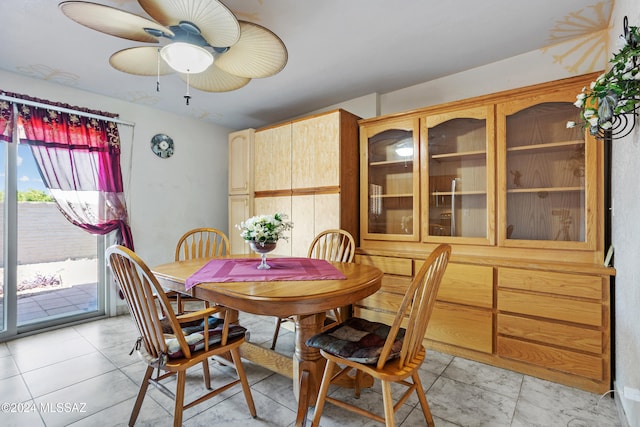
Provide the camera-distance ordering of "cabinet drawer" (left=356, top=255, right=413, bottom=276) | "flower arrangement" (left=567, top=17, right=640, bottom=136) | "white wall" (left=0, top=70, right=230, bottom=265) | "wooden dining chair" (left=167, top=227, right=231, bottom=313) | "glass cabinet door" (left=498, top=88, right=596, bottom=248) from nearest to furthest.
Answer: "flower arrangement" (left=567, top=17, right=640, bottom=136) < "glass cabinet door" (left=498, top=88, right=596, bottom=248) < "wooden dining chair" (left=167, top=227, right=231, bottom=313) < "cabinet drawer" (left=356, top=255, right=413, bottom=276) < "white wall" (left=0, top=70, right=230, bottom=265)

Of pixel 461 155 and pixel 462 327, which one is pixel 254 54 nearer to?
pixel 461 155

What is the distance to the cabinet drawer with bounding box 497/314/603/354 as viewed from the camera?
1869 mm

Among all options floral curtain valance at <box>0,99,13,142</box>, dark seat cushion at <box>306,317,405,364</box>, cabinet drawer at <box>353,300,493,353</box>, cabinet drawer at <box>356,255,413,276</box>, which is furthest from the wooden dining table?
floral curtain valance at <box>0,99,13,142</box>

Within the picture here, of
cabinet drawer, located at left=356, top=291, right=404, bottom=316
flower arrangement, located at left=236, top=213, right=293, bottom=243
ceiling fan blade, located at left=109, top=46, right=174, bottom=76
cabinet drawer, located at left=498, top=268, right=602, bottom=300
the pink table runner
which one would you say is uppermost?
ceiling fan blade, located at left=109, top=46, right=174, bottom=76

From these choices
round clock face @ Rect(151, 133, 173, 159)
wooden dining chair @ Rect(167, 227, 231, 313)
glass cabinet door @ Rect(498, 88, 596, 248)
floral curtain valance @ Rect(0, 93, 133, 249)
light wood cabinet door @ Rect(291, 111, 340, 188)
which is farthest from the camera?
round clock face @ Rect(151, 133, 173, 159)

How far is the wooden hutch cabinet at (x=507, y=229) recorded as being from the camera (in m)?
1.95

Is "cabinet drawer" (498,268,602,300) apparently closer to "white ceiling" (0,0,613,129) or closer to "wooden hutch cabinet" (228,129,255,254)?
"white ceiling" (0,0,613,129)

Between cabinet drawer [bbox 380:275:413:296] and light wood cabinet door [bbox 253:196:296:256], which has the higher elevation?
light wood cabinet door [bbox 253:196:296:256]

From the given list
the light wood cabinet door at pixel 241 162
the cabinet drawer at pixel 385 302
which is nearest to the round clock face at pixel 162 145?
the light wood cabinet door at pixel 241 162

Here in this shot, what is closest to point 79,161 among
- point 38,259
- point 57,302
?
point 38,259

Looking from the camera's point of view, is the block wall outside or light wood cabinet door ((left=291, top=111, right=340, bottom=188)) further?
light wood cabinet door ((left=291, top=111, right=340, bottom=188))

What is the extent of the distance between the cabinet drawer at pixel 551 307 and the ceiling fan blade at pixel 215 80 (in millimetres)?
2320

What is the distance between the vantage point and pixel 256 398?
1828 mm

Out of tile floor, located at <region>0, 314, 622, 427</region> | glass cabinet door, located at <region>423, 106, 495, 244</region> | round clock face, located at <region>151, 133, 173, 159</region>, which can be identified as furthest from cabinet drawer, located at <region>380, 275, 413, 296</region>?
round clock face, located at <region>151, 133, 173, 159</region>
